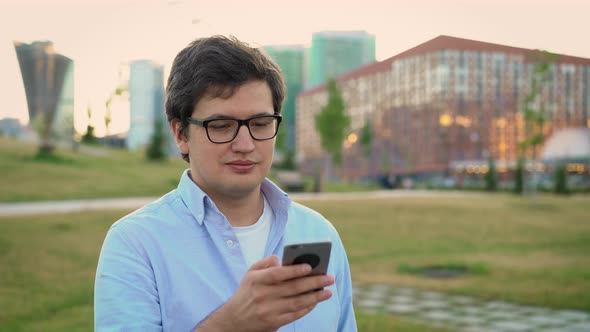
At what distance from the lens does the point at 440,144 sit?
63375 mm

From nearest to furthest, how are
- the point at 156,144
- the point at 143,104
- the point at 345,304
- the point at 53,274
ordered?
the point at 345,304 → the point at 53,274 → the point at 143,104 → the point at 156,144

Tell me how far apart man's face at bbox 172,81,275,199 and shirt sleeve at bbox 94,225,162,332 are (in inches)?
10.4

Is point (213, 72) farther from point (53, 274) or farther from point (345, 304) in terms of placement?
point (53, 274)

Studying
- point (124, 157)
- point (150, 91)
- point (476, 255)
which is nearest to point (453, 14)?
point (476, 255)

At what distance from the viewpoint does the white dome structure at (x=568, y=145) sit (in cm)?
3406

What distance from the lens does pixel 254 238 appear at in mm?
1595

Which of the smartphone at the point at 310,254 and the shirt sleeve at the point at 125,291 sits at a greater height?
the smartphone at the point at 310,254

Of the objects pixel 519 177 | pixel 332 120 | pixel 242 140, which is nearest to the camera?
pixel 242 140

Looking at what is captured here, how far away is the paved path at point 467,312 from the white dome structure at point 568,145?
29.5 m

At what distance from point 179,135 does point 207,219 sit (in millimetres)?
268

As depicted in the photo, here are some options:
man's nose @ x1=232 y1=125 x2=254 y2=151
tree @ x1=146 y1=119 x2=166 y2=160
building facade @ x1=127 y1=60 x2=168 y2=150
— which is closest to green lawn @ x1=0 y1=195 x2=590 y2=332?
man's nose @ x1=232 y1=125 x2=254 y2=151

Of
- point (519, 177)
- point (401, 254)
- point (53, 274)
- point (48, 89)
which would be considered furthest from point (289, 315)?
point (519, 177)

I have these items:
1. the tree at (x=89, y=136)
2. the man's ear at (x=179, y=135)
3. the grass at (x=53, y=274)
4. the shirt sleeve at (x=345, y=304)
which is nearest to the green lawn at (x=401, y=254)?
the grass at (x=53, y=274)

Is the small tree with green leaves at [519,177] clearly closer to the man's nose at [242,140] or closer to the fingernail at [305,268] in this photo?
the man's nose at [242,140]
